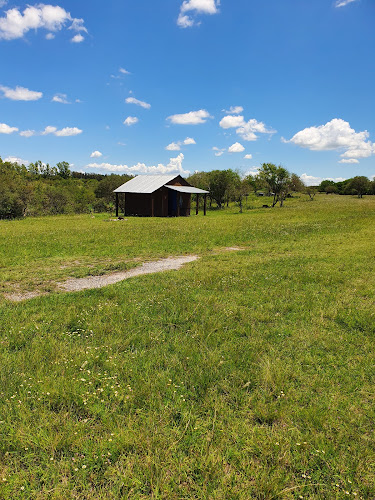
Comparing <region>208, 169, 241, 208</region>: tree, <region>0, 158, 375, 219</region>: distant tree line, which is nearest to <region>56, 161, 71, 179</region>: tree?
<region>0, 158, 375, 219</region>: distant tree line

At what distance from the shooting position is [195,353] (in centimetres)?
478

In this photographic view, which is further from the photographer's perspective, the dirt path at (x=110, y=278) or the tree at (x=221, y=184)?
the tree at (x=221, y=184)

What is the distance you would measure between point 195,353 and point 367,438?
251cm

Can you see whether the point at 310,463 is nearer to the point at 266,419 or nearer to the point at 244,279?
the point at 266,419

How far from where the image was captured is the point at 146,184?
39.1 meters

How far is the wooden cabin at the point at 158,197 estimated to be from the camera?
122ft

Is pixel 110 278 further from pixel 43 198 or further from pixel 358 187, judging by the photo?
pixel 358 187

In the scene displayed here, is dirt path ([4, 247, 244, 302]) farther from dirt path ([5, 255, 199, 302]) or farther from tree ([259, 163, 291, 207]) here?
tree ([259, 163, 291, 207])

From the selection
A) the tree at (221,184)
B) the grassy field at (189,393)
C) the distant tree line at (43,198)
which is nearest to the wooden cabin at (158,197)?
the distant tree line at (43,198)

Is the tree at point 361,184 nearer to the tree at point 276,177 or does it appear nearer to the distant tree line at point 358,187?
the distant tree line at point 358,187

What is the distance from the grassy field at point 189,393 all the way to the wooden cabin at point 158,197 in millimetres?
30149

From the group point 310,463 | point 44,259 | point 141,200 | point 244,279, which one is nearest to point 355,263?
point 244,279

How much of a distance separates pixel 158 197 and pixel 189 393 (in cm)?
3509

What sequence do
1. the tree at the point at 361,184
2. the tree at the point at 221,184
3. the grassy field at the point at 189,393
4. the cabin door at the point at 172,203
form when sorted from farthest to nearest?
the tree at the point at 361,184, the tree at the point at 221,184, the cabin door at the point at 172,203, the grassy field at the point at 189,393
